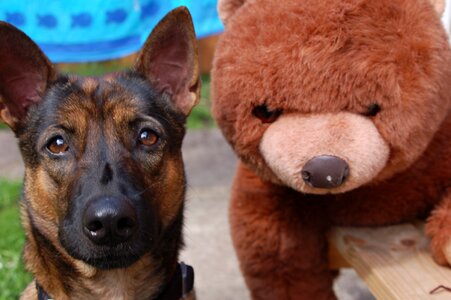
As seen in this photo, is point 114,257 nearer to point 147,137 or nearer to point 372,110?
point 147,137

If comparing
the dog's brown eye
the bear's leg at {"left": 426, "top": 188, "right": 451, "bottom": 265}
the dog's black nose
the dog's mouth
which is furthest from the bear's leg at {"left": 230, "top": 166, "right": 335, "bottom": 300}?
the dog's black nose

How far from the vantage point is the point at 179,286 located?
3.27 meters

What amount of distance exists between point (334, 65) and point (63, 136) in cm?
117

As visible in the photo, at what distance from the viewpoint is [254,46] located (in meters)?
3.16

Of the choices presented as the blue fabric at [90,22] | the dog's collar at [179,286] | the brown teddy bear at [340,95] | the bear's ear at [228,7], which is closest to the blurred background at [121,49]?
the blue fabric at [90,22]

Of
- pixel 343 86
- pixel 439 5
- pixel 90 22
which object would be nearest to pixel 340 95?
pixel 343 86

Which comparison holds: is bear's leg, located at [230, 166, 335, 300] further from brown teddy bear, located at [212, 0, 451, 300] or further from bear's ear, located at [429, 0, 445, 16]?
bear's ear, located at [429, 0, 445, 16]

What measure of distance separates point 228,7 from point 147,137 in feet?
2.60

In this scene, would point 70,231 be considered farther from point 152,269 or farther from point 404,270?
point 404,270

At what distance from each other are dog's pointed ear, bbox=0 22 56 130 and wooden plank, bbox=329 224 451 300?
1573 millimetres

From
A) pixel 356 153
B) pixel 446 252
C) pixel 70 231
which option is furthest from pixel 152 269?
pixel 446 252

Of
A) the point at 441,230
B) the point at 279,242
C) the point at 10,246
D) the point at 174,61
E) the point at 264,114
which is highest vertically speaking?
the point at 174,61

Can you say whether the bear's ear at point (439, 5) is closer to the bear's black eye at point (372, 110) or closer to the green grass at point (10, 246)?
the bear's black eye at point (372, 110)

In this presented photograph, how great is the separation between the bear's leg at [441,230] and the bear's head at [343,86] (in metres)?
0.29
